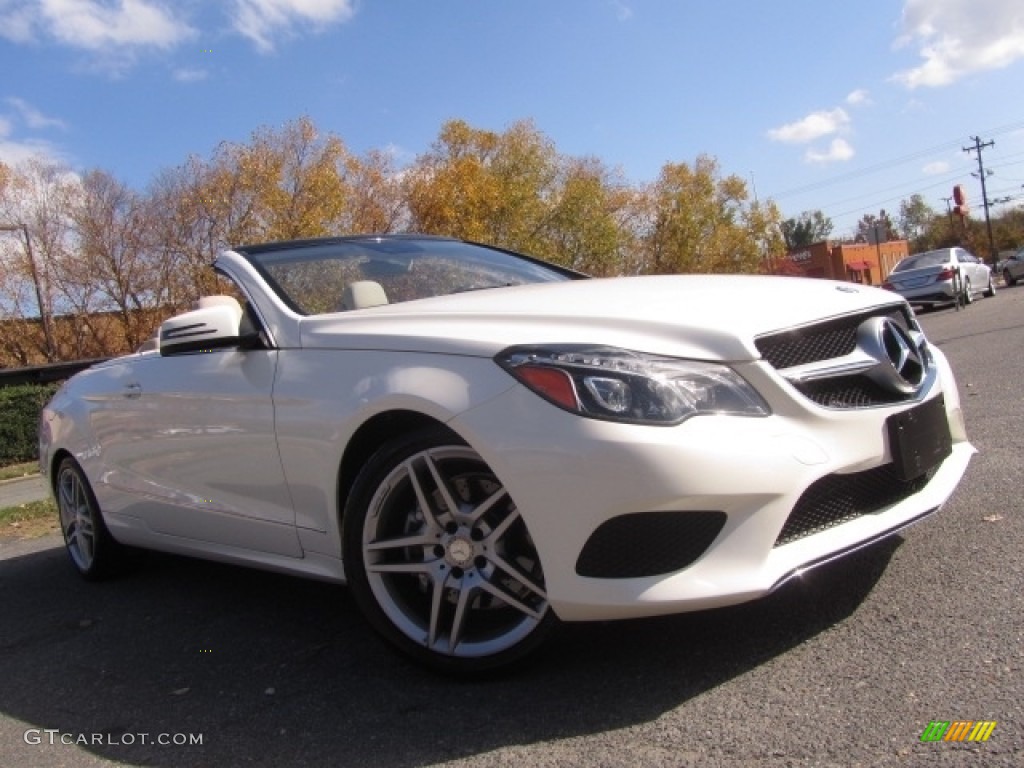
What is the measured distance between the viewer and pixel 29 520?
8.10 metres

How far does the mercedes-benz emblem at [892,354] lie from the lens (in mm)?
2908

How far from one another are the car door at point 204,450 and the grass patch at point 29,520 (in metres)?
3.34

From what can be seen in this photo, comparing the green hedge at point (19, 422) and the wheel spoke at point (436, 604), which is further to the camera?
the green hedge at point (19, 422)

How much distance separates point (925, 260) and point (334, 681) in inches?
897

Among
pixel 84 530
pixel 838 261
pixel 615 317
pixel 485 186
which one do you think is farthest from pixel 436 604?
pixel 838 261

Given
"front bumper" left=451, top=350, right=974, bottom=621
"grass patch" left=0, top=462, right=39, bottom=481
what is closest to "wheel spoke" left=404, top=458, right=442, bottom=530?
"front bumper" left=451, top=350, right=974, bottom=621

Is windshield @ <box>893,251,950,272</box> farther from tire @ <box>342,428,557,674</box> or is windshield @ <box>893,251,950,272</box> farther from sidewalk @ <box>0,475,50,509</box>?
tire @ <box>342,428,557,674</box>

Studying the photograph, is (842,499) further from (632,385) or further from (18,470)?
(18,470)

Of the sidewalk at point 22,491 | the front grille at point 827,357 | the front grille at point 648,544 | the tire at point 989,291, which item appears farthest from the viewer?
the tire at point 989,291

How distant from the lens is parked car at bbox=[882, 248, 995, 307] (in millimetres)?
21344

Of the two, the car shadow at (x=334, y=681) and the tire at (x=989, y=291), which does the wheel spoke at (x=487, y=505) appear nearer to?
the car shadow at (x=334, y=681)

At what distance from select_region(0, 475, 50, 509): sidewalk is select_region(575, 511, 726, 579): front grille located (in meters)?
7.90

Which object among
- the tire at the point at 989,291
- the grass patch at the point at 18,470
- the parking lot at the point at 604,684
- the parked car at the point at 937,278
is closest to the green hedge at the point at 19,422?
the grass patch at the point at 18,470

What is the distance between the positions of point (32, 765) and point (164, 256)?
2892 centimetres
